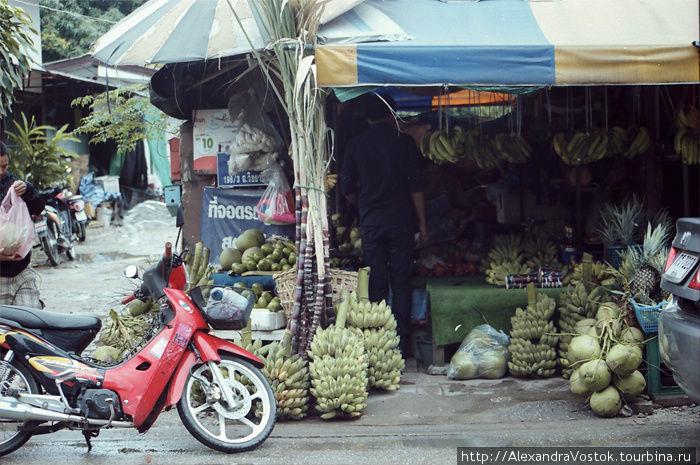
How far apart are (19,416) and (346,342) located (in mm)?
2235

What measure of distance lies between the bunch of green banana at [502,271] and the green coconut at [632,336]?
156cm

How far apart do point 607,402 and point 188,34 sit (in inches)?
171

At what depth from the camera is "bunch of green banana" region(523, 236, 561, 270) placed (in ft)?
23.3

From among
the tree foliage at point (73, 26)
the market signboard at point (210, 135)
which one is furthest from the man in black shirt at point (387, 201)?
the tree foliage at point (73, 26)

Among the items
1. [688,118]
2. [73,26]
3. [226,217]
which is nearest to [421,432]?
[226,217]

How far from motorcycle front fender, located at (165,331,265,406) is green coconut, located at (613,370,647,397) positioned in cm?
253

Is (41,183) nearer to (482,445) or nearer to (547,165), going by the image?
(547,165)

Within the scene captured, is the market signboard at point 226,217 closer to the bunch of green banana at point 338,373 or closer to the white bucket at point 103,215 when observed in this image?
the bunch of green banana at point 338,373

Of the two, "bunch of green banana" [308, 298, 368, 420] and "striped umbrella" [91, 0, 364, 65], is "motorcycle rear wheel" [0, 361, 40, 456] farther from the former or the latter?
"striped umbrella" [91, 0, 364, 65]

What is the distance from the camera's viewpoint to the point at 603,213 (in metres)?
7.19

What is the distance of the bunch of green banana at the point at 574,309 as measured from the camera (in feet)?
20.0

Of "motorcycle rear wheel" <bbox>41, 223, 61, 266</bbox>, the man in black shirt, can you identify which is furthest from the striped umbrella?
"motorcycle rear wheel" <bbox>41, 223, 61, 266</bbox>

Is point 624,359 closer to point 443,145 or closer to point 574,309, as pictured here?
point 574,309

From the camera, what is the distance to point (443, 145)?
7426 mm
